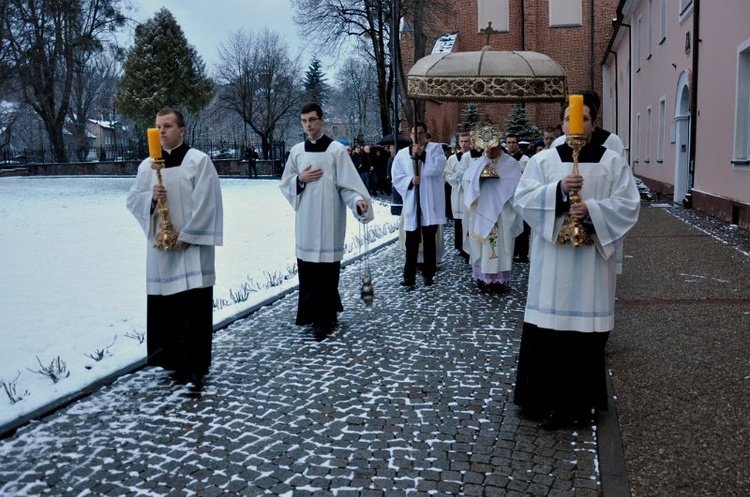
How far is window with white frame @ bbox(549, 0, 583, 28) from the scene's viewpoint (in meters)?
37.5

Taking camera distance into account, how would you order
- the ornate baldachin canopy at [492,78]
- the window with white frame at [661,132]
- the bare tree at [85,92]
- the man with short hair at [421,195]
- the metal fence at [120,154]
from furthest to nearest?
the bare tree at [85,92] < the metal fence at [120,154] < the window with white frame at [661,132] < the man with short hair at [421,195] < the ornate baldachin canopy at [492,78]

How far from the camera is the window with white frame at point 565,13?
37.5 m

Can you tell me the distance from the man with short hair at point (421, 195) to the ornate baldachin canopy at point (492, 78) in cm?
58

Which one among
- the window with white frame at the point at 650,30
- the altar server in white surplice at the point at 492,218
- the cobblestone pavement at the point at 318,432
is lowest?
the cobblestone pavement at the point at 318,432

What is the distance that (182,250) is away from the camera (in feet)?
18.6

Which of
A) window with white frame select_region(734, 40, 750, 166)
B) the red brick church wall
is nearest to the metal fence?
the red brick church wall

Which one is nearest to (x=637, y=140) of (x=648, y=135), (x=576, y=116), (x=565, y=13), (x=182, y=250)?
(x=648, y=135)

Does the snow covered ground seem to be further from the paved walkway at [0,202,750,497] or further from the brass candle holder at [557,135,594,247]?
the brass candle holder at [557,135,594,247]

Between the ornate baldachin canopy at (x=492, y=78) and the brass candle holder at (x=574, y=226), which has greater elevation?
the ornate baldachin canopy at (x=492, y=78)

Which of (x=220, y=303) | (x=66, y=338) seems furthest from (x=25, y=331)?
(x=220, y=303)

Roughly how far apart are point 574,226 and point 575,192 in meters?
0.21

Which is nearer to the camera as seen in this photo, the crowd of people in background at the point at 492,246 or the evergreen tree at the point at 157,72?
the crowd of people in background at the point at 492,246

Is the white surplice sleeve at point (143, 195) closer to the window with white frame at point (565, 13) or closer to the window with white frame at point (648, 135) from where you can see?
the window with white frame at point (648, 135)

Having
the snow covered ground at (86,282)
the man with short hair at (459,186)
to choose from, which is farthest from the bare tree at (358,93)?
the man with short hair at (459,186)
